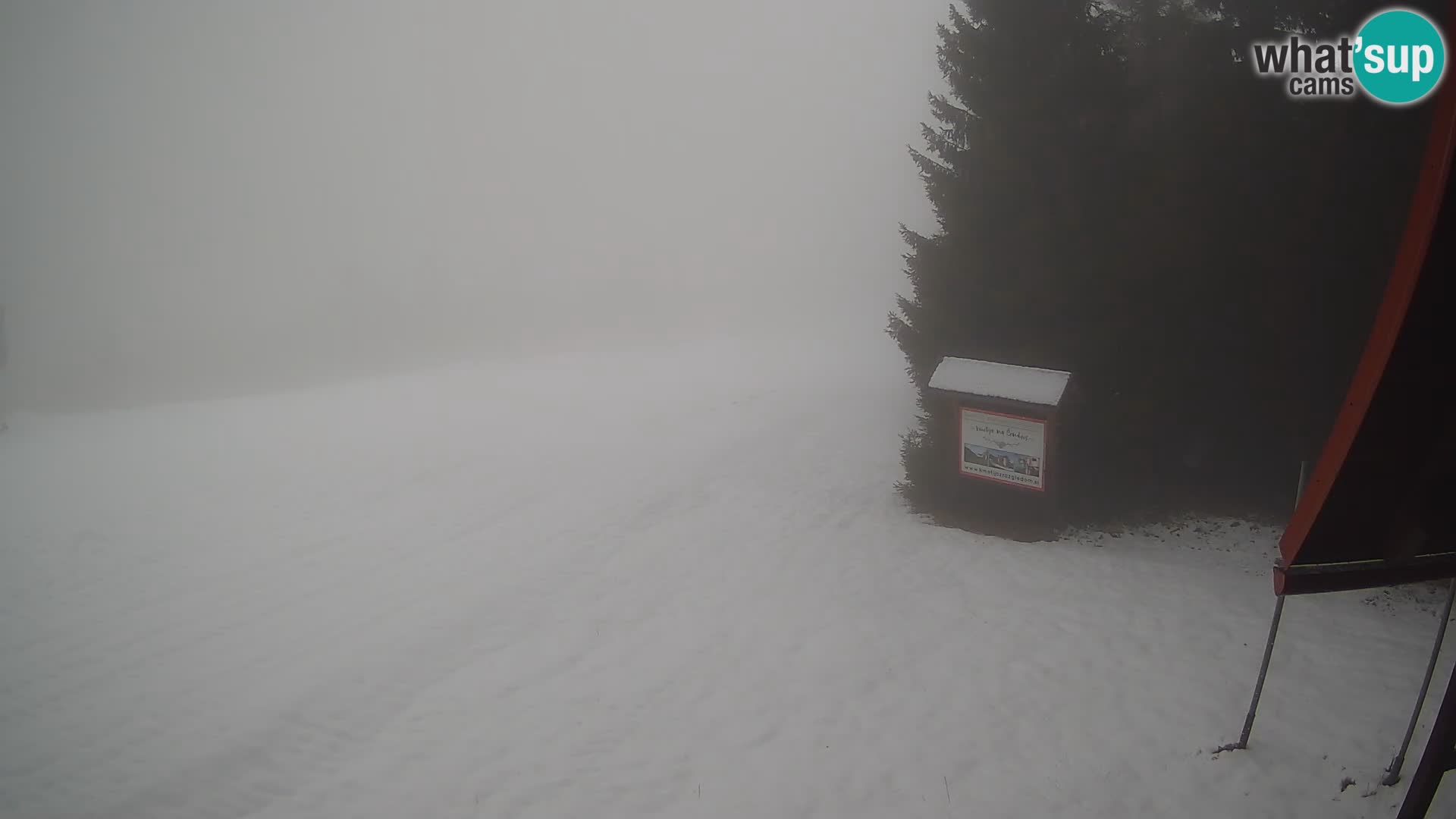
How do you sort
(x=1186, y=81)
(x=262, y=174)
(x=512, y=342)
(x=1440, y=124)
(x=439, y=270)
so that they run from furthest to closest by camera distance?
(x=262, y=174) → (x=439, y=270) → (x=512, y=342) → (x=1186, y=81) → (x=1440, y=124)

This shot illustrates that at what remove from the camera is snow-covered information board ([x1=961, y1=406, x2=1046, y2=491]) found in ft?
32.0

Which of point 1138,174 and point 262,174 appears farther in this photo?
point 262,174

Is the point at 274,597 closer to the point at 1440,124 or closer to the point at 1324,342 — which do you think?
the point at 1440,124

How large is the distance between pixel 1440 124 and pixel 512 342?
53595 mm

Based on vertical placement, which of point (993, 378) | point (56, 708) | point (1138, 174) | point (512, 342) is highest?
point (1138, 174)

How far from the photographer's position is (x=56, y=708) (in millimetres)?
7371

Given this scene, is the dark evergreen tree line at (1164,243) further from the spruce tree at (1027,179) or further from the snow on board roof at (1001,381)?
the snow on board roof at (1001,381)

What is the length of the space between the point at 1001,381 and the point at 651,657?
6.14 meters

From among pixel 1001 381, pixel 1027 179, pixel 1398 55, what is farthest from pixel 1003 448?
pixel 1398 55

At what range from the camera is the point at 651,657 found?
7.72 metres

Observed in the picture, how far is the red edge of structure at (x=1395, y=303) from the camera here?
2168 mm

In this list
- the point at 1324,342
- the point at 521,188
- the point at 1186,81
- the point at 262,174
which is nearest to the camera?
the point at 1324,342

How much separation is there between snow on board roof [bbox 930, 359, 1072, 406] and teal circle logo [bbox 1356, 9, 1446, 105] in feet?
16.1

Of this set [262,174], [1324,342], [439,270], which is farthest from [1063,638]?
[262,174]
